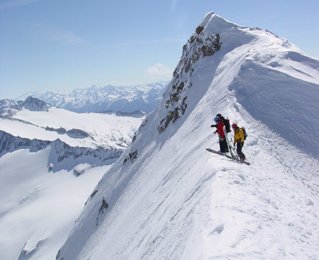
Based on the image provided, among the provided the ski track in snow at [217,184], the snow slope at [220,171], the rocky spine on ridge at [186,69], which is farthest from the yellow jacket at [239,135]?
the rocky spine on ridge at [186,69]

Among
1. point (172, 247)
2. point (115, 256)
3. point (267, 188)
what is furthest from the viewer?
point (115, 256)

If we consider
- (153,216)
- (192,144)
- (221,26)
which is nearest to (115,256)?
(153,216)

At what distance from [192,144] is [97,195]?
127 feet

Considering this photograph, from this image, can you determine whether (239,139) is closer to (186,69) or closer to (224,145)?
(224,145)

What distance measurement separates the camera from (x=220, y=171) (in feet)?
77.5

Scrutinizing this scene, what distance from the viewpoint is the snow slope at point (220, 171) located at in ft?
58.1

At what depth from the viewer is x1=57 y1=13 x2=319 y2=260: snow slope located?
1772 centimetres

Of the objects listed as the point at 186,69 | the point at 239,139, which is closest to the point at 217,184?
the point at 239,139

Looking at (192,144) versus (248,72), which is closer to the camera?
(192,144)

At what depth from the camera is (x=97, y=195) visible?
72812 mm

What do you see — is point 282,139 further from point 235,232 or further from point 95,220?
point 95,220

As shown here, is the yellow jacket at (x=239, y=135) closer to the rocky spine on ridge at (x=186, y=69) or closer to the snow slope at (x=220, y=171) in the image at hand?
the snow slope at (x=220, y=171)

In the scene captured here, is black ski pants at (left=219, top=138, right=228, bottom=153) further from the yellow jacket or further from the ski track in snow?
the yellow jacket

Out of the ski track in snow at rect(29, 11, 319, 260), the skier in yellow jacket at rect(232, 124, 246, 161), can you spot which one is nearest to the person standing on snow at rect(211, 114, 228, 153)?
the ski track in snow at rect(29, 11, 319, 260)
